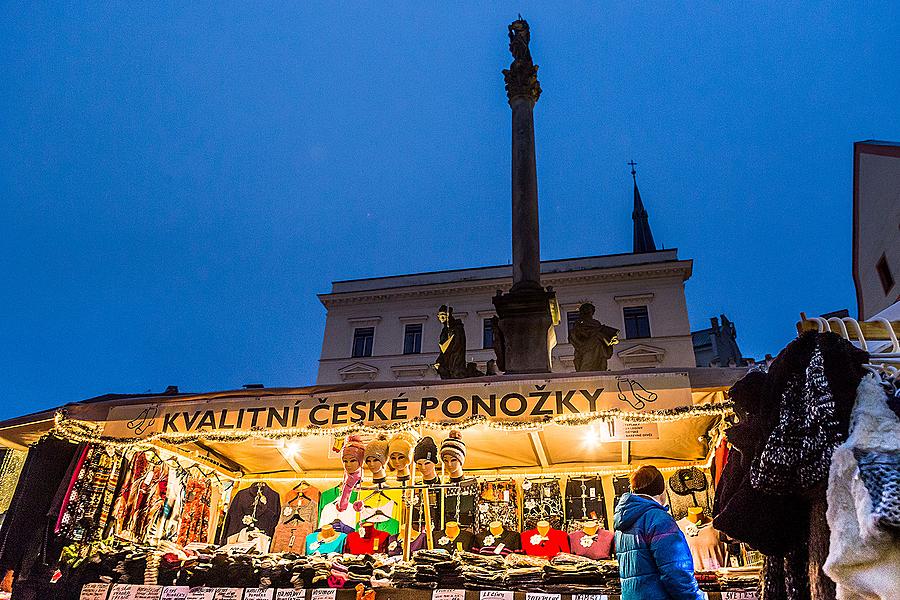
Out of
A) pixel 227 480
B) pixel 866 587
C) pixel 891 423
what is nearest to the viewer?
pixel 866 587

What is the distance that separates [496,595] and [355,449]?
2.17m

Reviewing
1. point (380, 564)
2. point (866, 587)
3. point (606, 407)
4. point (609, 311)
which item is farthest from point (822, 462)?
point (609, 311)

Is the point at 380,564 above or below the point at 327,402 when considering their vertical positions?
below

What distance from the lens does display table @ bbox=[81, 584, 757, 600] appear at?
491 cm

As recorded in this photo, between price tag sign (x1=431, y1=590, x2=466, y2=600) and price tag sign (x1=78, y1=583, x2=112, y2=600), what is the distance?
3391 mm

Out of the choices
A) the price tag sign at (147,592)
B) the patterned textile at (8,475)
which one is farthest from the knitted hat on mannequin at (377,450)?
the patterned textile at (8,475)

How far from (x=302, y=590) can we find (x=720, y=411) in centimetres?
410

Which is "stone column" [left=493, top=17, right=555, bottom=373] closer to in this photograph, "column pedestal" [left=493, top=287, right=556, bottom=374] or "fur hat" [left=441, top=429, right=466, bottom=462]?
"column pedestal" [left=493, top=287, right=556, bottom=374]

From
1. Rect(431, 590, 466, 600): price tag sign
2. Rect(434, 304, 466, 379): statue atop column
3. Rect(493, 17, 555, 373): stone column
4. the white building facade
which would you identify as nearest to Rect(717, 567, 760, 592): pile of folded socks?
Rect(431, 590, 466, 600): price tag sign

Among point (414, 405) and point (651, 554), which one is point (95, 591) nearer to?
point (414, 405)

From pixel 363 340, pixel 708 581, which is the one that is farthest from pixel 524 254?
pixel 363 340

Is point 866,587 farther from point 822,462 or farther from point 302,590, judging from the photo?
point 302,590

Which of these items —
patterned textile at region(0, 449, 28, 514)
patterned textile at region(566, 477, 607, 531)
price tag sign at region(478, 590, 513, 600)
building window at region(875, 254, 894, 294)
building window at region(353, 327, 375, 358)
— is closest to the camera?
price tag sign at region(478, 590, 513, 600)

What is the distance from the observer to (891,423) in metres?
1.65
